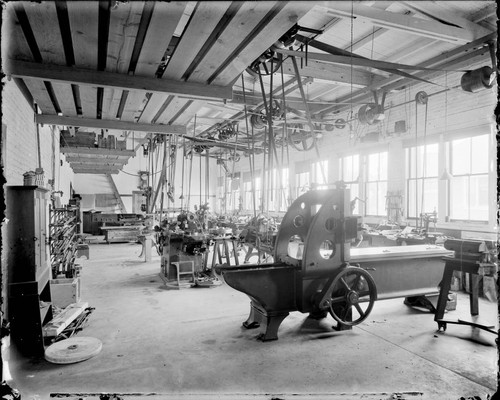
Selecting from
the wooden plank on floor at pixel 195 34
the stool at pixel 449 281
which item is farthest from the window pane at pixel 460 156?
the wooden plank on floor at pixel 195 34

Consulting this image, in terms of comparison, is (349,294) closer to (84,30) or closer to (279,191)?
(279,191)

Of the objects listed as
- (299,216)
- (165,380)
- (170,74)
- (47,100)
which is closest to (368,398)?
(165,380)

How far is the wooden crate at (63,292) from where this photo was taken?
14.0ft

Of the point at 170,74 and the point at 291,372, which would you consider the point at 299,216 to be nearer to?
the point at 291,372

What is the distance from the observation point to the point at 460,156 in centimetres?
727

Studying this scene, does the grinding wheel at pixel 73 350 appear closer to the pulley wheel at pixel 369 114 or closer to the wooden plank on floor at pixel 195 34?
the wooden plank on floor at pixel 195 34

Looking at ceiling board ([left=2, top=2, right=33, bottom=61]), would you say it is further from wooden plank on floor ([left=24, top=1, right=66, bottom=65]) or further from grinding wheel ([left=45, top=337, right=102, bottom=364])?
grinding wheel ([left=45, top=337, right=102, bottom=364])

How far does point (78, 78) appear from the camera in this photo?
280 centimetres

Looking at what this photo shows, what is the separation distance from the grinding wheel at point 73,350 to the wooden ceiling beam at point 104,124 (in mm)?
2404

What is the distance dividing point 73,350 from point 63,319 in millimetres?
660

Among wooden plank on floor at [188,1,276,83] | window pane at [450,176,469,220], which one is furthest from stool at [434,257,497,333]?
window pane at [450,176,469,220]

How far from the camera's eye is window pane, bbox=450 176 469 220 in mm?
A: 7145

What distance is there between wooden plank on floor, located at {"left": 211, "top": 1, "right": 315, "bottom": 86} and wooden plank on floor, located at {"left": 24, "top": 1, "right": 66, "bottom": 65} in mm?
1247

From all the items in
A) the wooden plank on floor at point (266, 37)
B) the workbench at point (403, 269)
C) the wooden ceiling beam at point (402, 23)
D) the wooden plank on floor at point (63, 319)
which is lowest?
the wooden plank on floor at point (63, 319)
